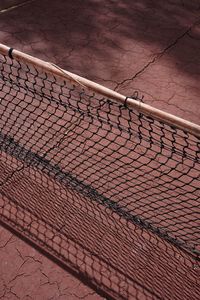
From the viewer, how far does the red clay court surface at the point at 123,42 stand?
4.48 meters

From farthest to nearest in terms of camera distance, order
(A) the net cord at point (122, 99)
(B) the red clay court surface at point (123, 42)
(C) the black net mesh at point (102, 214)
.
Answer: (B) the red clay court surface at point (123, 42), (C) the black net mesh at point (102, 214), (A) the net cord at point (122, 99)

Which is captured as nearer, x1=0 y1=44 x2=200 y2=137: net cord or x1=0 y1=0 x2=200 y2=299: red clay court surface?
x1=0 y1=44 x2=200 y2=137: net cord

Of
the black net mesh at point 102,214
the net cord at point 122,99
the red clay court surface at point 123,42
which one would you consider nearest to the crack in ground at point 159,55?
the red clay court surface at point 123,42

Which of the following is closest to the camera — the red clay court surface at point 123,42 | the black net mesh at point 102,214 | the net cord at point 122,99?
the net cord at point 122,99

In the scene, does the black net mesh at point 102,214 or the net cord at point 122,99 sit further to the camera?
the black net mesh at point 102,214

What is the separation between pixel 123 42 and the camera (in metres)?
5.38

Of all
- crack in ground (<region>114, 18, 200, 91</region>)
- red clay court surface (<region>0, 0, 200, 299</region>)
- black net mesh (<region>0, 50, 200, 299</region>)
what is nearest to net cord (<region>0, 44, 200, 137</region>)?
black net mesh (<region>0, 50, 200, 299</region>)

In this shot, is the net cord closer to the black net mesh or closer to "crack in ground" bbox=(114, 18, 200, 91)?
the black net mesh

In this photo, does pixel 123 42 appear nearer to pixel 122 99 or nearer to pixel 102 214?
pixel 102 214

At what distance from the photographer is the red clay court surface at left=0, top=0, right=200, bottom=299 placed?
14.7 feet

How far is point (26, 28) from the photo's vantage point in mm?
5547

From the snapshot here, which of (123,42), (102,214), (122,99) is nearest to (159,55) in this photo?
(123,42)

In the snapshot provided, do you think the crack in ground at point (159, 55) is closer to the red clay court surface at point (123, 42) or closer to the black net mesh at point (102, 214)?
the red clay court surface at point (123, 42)

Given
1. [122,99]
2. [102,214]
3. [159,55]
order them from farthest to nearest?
[159,55], [102,214], [122,99]
